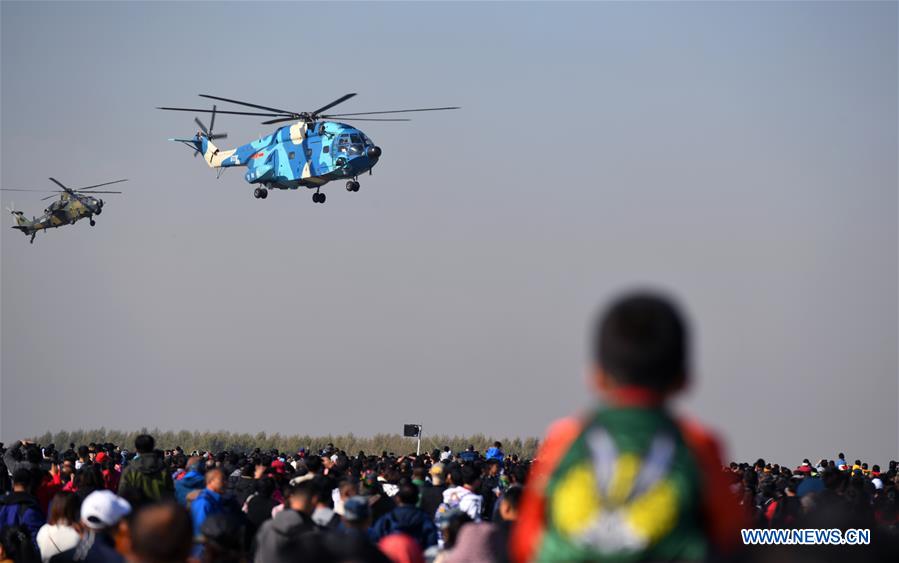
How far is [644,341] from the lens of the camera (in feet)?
13.5

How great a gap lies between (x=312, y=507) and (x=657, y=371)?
7.58 m

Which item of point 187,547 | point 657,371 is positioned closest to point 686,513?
point 657,371

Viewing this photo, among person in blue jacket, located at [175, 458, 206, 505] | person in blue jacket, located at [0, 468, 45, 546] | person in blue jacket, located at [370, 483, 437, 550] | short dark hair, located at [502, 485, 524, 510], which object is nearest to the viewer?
short dark hair, located at [502, 485, 524, 510]

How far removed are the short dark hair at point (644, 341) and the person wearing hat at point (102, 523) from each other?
5974mm

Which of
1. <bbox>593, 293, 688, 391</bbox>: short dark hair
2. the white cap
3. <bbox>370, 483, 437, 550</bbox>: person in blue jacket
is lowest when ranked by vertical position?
Answer: <bbox>370, 483, 437, 550</bbox>: person in blue jacket

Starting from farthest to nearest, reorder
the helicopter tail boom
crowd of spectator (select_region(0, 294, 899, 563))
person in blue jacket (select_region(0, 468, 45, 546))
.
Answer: the helicopter tail boom → person in blue jacket (select_region(0, 468, 45, 546)) → crowd of spectator (select_region(0, 294, 899, 563))

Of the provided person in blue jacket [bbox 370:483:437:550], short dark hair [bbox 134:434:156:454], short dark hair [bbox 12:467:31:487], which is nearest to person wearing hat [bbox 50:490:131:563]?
person in blue jacket [bbox 370:483:437:550]

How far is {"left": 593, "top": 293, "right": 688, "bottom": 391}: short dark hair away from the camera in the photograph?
4086mm

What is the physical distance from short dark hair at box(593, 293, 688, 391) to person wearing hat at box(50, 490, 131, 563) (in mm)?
5974

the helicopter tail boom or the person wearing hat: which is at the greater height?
the helicopter tail boom

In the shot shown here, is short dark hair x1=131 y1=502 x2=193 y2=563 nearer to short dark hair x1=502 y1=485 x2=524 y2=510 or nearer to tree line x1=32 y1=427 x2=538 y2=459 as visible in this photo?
short dark hair x1=502 y1=485 x2=524 y2=510

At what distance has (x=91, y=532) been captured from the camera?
1029 cm

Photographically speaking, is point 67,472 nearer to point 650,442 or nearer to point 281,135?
point 650,442

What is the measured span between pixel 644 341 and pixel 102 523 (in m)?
6.19
